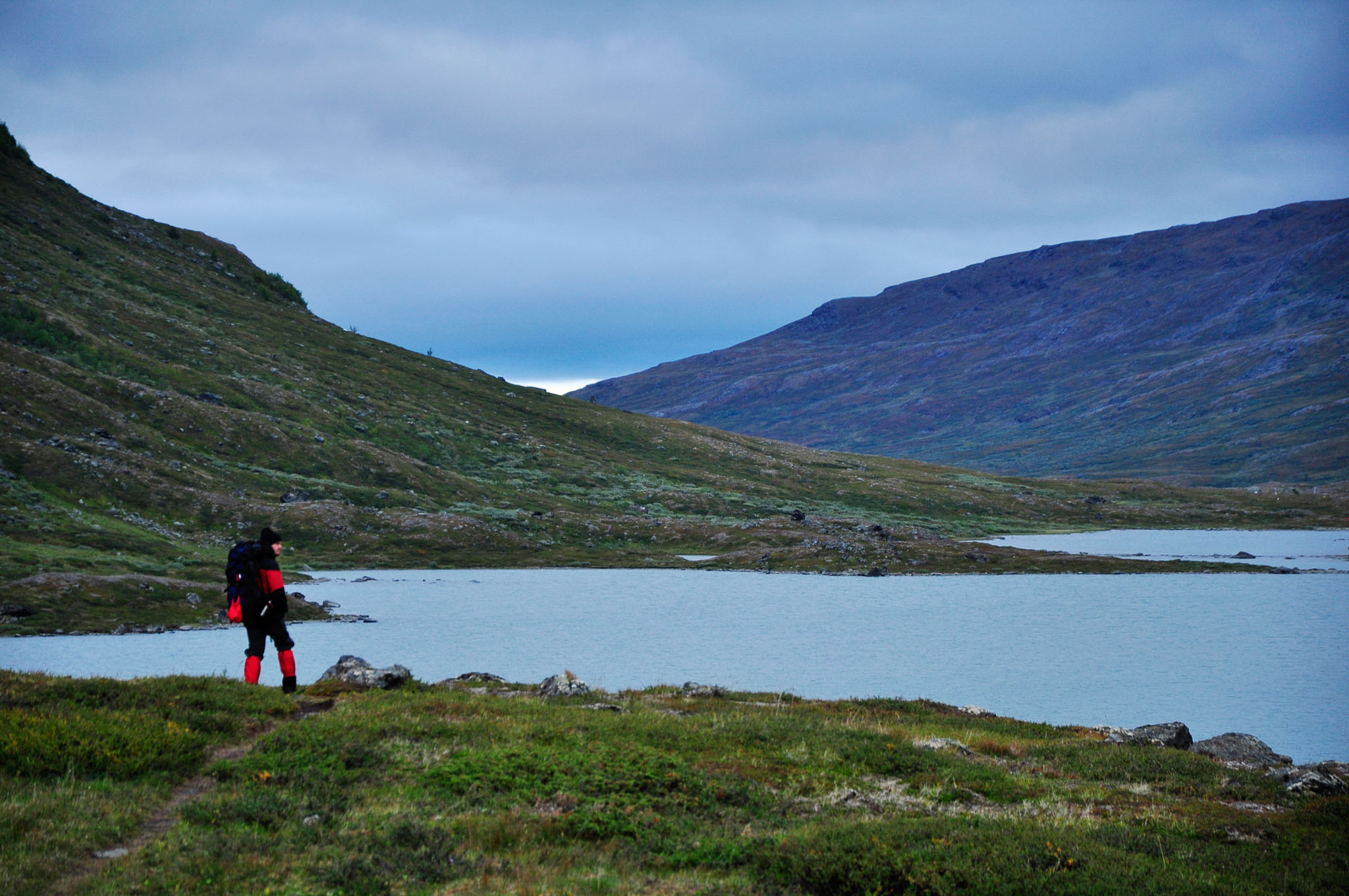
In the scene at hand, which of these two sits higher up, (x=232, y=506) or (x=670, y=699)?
(x=232, y=506)

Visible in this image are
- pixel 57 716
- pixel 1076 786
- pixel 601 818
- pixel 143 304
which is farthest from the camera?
pixel 143 304

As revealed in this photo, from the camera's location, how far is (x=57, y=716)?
18375 mm

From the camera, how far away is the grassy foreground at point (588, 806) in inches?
531

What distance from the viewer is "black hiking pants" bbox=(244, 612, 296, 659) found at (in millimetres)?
24375

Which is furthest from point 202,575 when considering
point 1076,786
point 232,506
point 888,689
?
point 1076,786

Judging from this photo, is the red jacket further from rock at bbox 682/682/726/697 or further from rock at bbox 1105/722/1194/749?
rock at bbox 1105/722/1194/749

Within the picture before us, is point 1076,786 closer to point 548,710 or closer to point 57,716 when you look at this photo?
point 548,710

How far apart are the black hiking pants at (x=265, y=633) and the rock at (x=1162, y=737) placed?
24.0 m

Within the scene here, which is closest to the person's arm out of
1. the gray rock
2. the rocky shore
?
the rocky shore

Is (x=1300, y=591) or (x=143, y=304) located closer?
(x=1300, y=591)

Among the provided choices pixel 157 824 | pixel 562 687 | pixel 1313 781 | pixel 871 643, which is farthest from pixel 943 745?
pixel 871 643

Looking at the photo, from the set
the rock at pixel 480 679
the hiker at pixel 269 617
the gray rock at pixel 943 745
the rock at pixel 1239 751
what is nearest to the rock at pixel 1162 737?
the rock at pixel 1239 751

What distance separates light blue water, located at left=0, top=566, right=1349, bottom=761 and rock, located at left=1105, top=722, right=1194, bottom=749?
14048mm

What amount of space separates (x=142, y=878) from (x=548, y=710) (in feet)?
42.0
